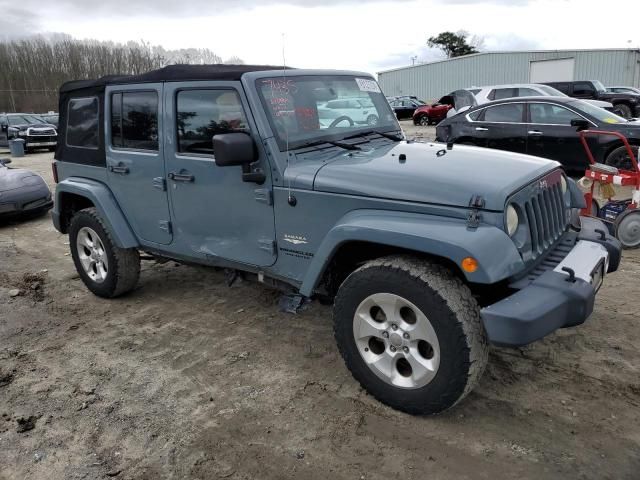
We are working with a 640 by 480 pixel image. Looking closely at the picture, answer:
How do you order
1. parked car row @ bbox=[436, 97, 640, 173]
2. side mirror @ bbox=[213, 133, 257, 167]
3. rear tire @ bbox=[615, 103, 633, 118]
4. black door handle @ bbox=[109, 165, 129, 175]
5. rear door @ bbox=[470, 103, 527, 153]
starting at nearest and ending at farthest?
side mirror @ bbox=[213, 133, 257, 167] → black door handle @ bbox=[109, 165, 129, 175] → parked car row @ bbox=[436, 97, 640, 173] → rear door @ bbox=[470, 103, 527, 153] → rear tire @ bbox=[615, 103, 633, 118]

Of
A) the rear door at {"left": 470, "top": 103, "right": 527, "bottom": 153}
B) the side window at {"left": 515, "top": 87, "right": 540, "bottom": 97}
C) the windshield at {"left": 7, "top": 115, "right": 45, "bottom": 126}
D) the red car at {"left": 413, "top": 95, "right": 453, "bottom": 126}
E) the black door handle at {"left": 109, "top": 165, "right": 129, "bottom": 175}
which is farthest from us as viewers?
the red car at {"left": 413, "top": 95, "right": 453, "bottom": 126}

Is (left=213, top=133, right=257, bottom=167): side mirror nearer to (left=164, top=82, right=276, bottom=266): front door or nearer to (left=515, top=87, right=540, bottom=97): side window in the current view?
(left=164, top=82, right=276, bottom=266): front door

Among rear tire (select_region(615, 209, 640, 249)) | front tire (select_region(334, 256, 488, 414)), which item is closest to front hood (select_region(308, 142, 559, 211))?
front tire (select_region(334, 256, 488, 414))

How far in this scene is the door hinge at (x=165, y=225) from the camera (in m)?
4.20

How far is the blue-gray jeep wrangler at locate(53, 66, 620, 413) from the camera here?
2705 millimetres

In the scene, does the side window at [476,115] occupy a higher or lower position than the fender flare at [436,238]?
higher

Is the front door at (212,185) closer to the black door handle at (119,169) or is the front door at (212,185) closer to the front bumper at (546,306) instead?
the black door handle at (119,169)

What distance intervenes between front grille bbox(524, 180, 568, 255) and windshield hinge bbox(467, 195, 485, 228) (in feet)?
1.31

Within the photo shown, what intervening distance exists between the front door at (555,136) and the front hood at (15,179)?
866 centimetres

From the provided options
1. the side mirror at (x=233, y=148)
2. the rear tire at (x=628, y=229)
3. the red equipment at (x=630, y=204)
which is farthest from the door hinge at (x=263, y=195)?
the rear tire at (x=628, y=229)

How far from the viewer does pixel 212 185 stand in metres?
3.74

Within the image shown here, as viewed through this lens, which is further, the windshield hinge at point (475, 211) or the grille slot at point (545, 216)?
the grille slot at point (545, 216)

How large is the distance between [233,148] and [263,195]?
41cm

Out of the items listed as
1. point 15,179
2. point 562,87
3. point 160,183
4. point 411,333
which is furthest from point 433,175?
point 562,87
